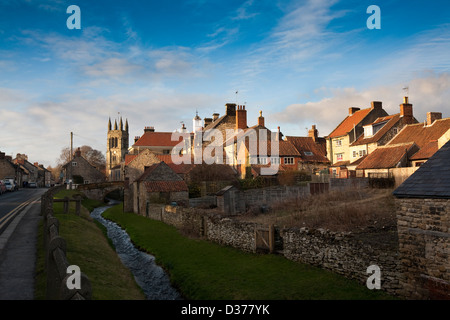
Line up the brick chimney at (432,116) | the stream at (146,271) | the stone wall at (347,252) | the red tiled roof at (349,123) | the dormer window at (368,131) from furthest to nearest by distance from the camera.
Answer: the red tiled roof at (349,123), the dormer window at (368,131), the brick chimney at (432,116), the stream at (146,271), the stone wall at (347,252)

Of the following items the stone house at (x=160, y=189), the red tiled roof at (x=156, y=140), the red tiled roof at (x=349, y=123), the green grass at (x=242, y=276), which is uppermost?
the red tiled roof at (x=156, y=140)

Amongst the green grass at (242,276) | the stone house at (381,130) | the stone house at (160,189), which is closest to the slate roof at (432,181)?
the green grass at (242,276)

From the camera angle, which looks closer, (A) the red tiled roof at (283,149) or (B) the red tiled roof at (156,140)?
(A) the red tiled roof at (283,149)

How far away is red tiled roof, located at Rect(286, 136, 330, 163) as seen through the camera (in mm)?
54875

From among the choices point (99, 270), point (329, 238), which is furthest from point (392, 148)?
point (99, 270)

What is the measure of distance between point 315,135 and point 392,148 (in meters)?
22.8

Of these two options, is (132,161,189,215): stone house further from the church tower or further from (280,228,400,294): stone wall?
the church tower

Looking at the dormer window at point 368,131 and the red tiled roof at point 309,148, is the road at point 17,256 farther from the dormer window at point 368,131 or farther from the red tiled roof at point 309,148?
the dormer window at point 368,131

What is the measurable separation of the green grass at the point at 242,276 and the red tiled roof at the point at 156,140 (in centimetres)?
7110

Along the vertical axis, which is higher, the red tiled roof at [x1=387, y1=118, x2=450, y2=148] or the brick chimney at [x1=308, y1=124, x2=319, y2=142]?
the brick chimney at [x1=308, y1=124, x2=319, y2=142]

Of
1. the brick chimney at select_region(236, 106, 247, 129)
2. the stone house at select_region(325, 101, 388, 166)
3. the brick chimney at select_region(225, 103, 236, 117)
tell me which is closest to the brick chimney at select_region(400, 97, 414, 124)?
the stone house at select_region(325, 101, 388, 166)

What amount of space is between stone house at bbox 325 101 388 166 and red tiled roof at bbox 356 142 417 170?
9.39m

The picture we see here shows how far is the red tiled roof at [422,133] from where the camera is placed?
126ft

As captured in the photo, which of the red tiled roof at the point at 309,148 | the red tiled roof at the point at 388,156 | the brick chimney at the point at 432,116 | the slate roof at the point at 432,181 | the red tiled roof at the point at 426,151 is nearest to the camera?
the slate roof at the point at 432,181
